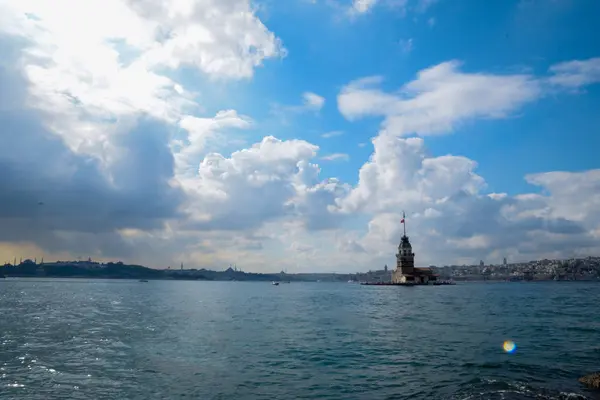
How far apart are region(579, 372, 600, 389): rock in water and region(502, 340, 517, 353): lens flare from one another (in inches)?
388

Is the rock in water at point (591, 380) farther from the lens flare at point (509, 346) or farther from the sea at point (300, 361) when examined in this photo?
the lens flare at point (509, 346)

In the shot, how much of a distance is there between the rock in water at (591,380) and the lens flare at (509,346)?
388 inches

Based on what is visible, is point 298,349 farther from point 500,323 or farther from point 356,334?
point 500,323

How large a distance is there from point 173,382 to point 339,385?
10.2 meters

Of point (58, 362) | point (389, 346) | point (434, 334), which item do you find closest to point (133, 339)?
point (58, 362)

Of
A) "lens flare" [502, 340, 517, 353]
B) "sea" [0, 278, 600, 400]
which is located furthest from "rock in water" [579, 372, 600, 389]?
"lens flare" [502, 340, 517, 353]

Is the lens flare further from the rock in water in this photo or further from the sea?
the rock in water

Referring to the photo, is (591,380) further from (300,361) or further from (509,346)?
(300,361)

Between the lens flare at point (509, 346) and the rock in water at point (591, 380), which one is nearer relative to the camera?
the rock in water at point (591, 380)

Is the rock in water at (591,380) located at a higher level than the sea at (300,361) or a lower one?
higher

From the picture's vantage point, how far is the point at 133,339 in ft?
142

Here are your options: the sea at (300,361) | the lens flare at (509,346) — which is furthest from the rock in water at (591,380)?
the lens flare at (509,346)

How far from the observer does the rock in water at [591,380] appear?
23519mm

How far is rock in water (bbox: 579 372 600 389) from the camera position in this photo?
23.5 meters
